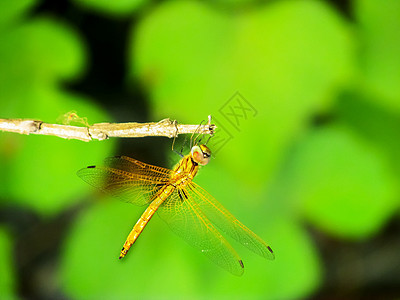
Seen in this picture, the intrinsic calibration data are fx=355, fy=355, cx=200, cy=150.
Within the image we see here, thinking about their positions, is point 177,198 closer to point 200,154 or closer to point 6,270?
point 200,154

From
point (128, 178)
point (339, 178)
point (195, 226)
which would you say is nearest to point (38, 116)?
point (128, 178)

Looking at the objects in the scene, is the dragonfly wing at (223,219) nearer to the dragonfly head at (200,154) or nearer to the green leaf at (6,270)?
the dragonfly head at (200,154)

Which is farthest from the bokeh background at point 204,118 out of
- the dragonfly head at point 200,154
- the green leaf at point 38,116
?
the dragonfly head at point 200,154

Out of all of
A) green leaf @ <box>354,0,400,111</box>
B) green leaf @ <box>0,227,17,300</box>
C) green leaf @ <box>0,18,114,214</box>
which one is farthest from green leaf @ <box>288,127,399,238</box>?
green leaf @ <box>0,227,17,300</box>

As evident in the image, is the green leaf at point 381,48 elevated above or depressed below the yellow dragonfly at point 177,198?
above

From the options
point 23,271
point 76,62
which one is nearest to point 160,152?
point 76,62

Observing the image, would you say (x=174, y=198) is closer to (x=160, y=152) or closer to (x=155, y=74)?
(x=160, y=152)

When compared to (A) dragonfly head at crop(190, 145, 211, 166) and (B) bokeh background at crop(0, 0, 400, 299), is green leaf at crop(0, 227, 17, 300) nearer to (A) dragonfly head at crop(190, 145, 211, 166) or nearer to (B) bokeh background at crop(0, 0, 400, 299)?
(B) bokeh background at crop(0, 0, 400, 299)
